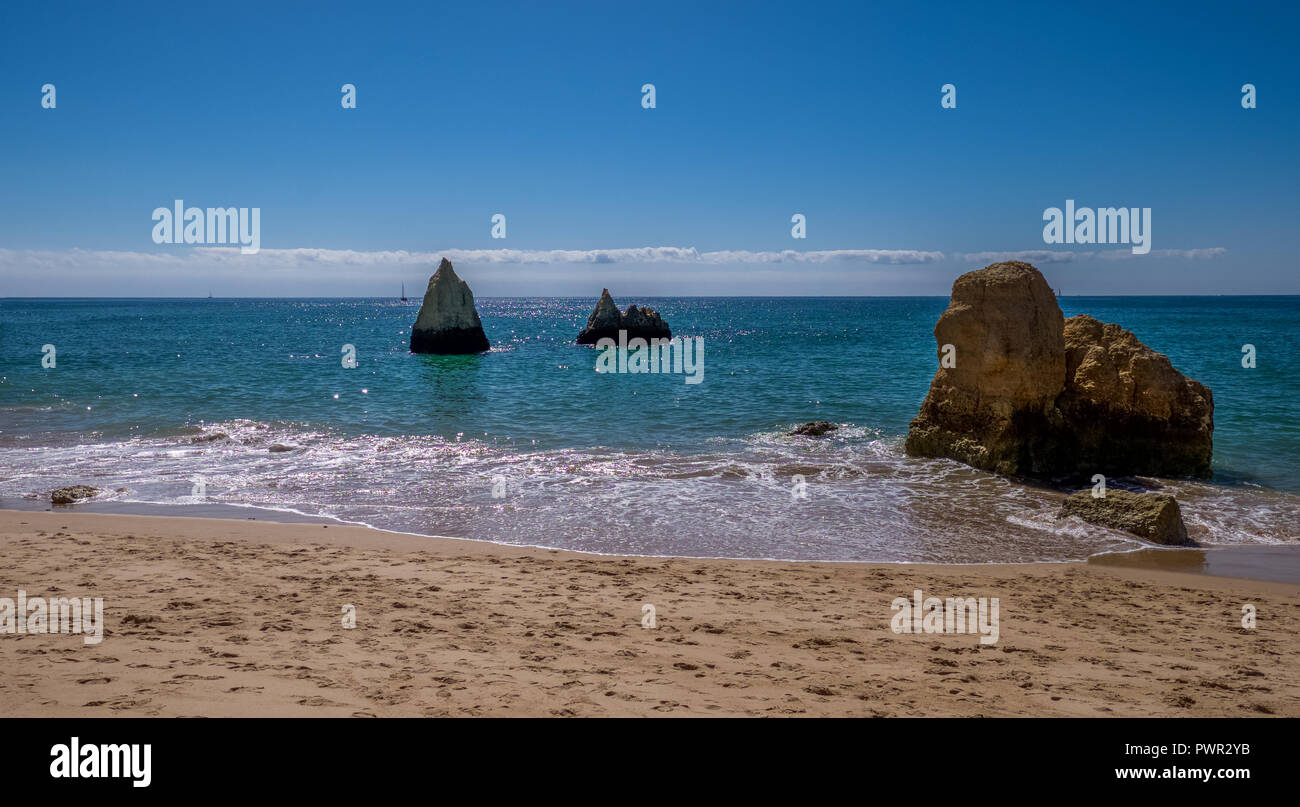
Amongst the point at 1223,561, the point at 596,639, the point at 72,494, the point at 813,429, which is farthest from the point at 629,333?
the point at 596,639

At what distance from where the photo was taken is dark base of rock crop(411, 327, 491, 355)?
143 ft

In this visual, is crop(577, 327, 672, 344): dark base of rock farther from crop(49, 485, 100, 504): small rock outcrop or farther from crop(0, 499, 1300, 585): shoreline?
crop(0, 499, 1300, 585): shoreline

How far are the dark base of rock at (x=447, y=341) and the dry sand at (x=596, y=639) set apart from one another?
114 feet

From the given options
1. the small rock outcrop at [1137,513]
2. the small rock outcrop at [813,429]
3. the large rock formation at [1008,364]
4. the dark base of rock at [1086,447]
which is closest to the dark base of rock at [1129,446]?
the dark base of rock at [1086,447]

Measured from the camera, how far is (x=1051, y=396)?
1435 centimetres

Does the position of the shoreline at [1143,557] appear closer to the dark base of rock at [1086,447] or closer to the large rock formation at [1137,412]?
the dark base of rock at [1086,447]

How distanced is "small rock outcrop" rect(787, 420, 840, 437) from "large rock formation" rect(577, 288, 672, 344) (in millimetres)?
33866

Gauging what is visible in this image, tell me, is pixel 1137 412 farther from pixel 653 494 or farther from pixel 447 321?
pixel 447 321

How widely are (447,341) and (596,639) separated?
3969 centimetres
